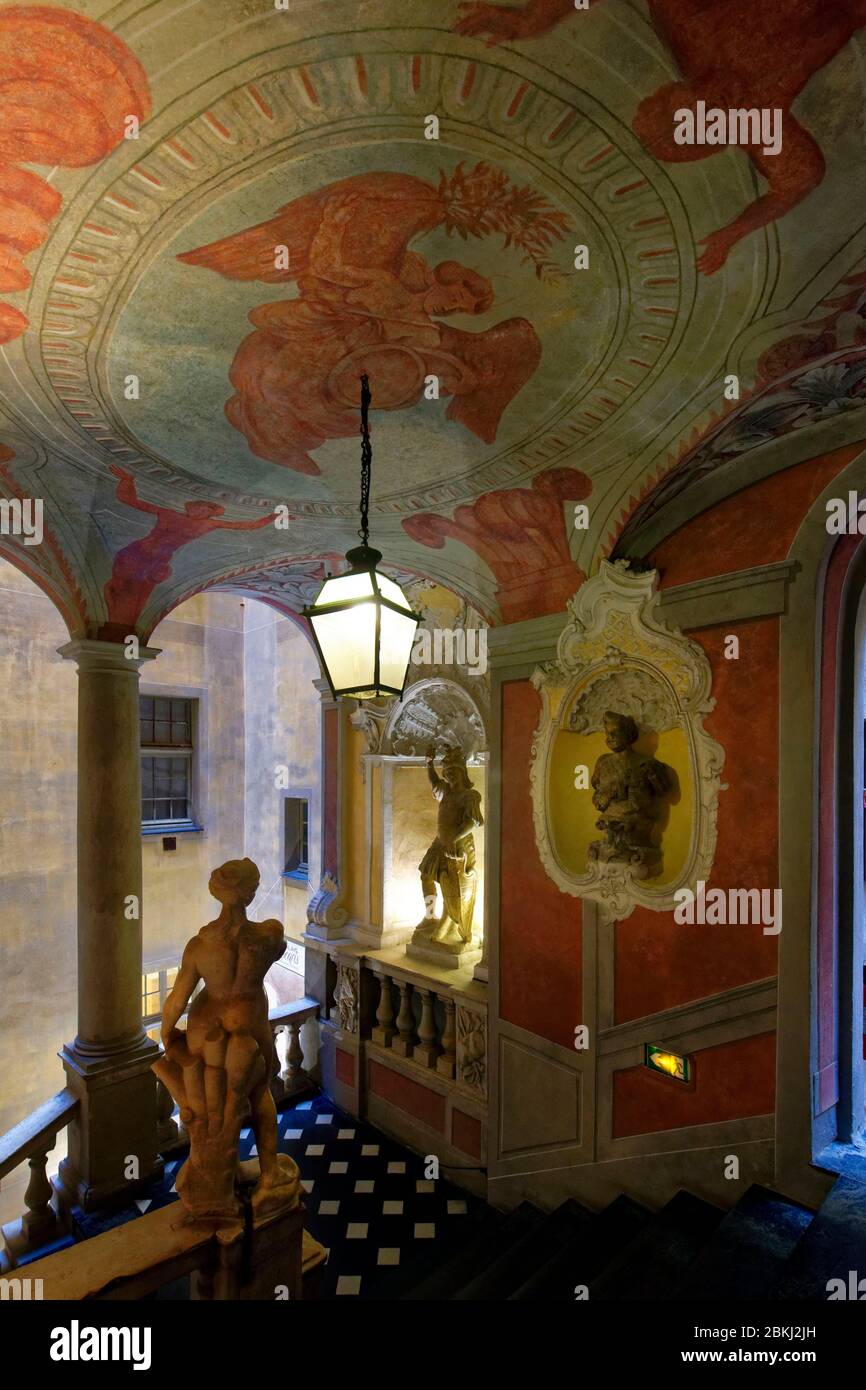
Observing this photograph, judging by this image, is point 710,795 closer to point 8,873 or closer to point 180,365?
point 180,365

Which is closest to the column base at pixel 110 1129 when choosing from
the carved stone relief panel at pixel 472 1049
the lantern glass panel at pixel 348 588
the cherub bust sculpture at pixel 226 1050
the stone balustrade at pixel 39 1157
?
the stone balustrade at pixel 39 1157

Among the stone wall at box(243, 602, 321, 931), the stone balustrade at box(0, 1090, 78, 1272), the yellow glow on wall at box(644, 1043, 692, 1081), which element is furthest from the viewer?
the stone wall at box(243, 602, 321, 931)

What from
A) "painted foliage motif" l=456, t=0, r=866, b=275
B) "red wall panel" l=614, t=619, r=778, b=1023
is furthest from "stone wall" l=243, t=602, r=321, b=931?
"painted foliage motif" l=456, t=0, r=866, b=275

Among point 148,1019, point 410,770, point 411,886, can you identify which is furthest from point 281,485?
point 148,1019

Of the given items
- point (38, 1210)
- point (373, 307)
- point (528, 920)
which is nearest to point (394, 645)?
point (373, 307)

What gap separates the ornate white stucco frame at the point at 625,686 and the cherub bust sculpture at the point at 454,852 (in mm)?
1460

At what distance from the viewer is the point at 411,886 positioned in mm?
7801

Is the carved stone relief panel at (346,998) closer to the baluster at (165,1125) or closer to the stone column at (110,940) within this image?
the baluster at (165,1125)

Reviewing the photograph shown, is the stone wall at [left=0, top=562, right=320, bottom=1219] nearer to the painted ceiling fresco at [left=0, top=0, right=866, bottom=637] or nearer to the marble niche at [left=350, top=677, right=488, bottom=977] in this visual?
the marble niche at [left=350, top=677, right=488, bottom=977]

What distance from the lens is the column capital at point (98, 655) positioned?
224 inches

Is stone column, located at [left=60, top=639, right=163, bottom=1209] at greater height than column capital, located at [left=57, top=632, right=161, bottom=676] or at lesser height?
lesser

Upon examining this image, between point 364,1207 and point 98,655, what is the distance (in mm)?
5119

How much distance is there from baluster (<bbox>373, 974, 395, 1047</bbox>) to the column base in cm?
216

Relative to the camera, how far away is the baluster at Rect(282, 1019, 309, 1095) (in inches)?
290
